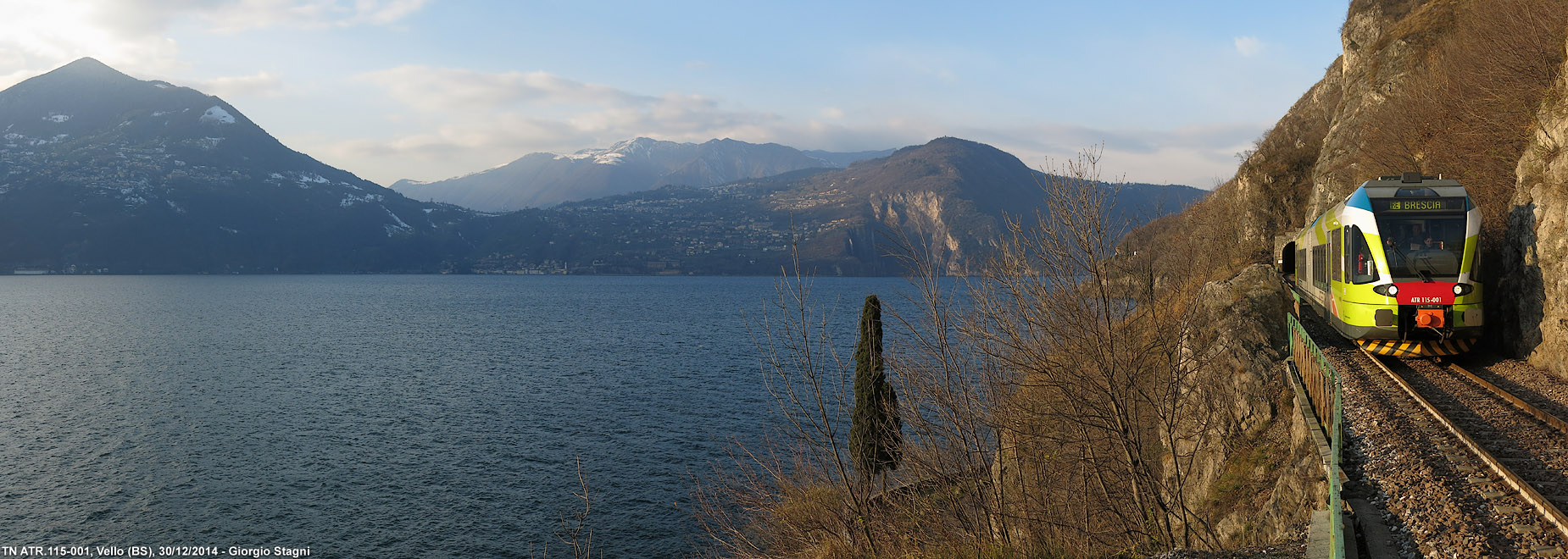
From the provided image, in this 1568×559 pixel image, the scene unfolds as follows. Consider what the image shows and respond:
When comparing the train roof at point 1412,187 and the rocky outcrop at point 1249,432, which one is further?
the train roof at point 1412,187

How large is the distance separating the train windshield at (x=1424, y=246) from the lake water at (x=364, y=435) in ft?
39.7

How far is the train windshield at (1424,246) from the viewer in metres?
13.5

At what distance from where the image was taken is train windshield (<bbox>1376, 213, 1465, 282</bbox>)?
13453 millimetres

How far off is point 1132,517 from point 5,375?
6540cm

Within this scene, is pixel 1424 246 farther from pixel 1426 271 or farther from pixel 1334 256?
pixel 1334 256

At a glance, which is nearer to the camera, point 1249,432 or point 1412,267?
point 1412,267

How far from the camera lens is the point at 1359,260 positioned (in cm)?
1448

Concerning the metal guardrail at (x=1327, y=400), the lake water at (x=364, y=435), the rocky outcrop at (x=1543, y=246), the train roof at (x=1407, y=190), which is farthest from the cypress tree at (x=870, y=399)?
the rocky outcrop at (x=1543, y=246)

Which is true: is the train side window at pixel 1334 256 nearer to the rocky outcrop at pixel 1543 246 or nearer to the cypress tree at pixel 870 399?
the rocky outcrop at pixel 1543 246

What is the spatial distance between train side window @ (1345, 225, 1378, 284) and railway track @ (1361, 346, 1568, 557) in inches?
89.1

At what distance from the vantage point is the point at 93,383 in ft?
148

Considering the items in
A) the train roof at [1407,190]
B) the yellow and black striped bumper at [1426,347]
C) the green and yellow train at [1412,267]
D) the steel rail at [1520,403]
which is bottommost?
the steel rail at [1520,403]

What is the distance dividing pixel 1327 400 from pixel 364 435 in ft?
114

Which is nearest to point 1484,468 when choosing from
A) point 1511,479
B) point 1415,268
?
point 1511,479
